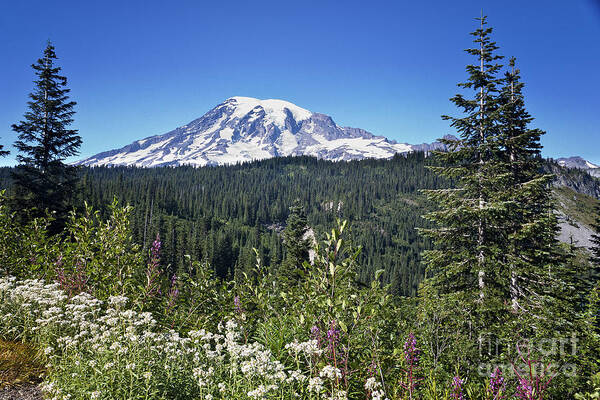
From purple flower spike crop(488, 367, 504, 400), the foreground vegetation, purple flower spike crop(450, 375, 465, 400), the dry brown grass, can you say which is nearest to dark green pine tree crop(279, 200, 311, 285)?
the foreground vegetation

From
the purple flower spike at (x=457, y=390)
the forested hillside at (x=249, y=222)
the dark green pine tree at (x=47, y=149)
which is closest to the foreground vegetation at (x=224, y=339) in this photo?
the purple flower spike at (x=457, y=390)

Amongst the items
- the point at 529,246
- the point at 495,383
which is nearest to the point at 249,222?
the point at 529,246

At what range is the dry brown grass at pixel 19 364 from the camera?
386 centimetres

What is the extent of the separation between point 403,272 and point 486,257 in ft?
374

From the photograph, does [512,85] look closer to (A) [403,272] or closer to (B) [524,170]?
(B) [524,170]

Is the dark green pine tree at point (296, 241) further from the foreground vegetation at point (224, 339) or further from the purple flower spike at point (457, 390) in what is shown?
the purple flower spike at point (457, 390)

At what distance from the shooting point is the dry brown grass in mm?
3863

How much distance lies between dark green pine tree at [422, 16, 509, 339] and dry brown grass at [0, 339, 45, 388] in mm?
10008

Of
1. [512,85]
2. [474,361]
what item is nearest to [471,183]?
[512,85]

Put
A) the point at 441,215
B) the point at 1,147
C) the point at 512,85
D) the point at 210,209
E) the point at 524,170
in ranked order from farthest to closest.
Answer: the point at 210,209
the point at 1,147
the point at 512,85
the point at 524,170
the point at 441,215

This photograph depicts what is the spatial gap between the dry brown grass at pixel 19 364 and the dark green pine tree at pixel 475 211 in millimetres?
10008

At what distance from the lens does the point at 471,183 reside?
1150cm

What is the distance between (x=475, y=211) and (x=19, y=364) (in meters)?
11.6

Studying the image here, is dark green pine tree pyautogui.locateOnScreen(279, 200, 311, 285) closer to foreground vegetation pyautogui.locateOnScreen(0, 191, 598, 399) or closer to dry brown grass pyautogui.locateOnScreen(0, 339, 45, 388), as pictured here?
foreground vegetation pyautogui.locateOnScreen(0, 191, 598, 399)
